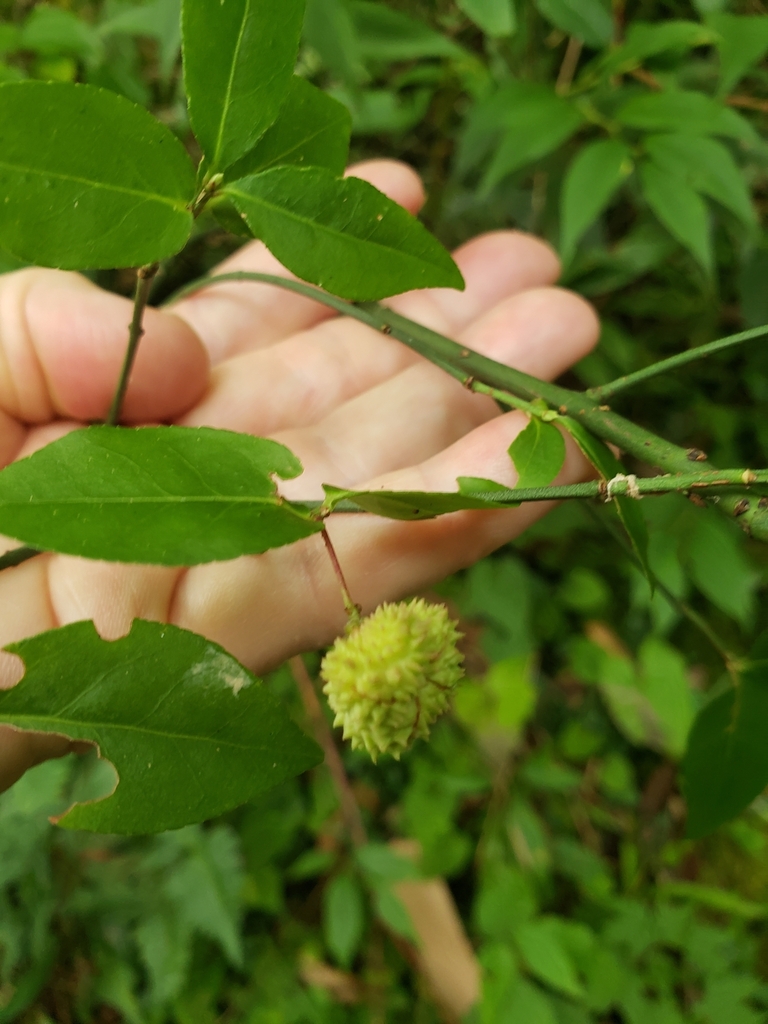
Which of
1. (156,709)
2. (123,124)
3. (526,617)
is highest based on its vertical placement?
(123,124)

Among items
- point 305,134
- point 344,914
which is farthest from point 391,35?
point 344,914

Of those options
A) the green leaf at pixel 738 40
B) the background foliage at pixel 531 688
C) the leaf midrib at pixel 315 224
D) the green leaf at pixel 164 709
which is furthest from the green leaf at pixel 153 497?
the green leaf at pixel 738 40

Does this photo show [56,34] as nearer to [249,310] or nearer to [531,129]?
[249,310]

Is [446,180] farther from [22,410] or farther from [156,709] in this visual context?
[156,709]

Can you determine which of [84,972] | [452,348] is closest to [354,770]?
[84,972]

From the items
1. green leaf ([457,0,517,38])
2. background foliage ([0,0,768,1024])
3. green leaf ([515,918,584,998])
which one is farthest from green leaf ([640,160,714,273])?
green leaf ([515,918,584,998])

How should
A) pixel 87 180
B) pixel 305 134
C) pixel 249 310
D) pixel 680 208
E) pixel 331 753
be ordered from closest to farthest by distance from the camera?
1. pixel 87 180
2. pixel 305 134
3. pixel 680 208
4. pixel 249 310
5. pixel 331 753
